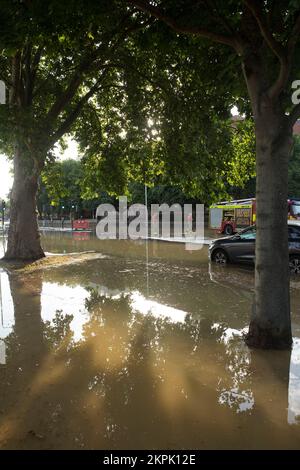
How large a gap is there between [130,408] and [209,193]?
13.8 meters

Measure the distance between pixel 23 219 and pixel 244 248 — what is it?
8205mm

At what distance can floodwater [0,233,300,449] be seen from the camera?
3.55 m

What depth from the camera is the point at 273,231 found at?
560 cm

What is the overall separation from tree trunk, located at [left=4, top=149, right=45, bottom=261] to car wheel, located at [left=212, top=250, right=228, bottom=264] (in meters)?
6.72

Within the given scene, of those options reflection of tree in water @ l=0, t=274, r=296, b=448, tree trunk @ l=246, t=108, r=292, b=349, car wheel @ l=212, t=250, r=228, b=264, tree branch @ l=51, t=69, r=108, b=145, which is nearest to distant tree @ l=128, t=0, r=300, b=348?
tree trunk @ l=246, t=108, r=292, b=349

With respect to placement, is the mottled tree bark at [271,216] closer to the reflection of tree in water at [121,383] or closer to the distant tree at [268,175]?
the distant tree at [268,175]

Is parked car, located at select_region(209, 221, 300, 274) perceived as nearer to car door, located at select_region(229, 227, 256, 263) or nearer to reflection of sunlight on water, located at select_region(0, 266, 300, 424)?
car door, located at select_region(229, 227, 256, 263)

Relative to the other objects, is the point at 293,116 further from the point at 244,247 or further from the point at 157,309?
the point at 244,247

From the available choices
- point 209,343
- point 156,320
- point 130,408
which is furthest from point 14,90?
point 130,408
